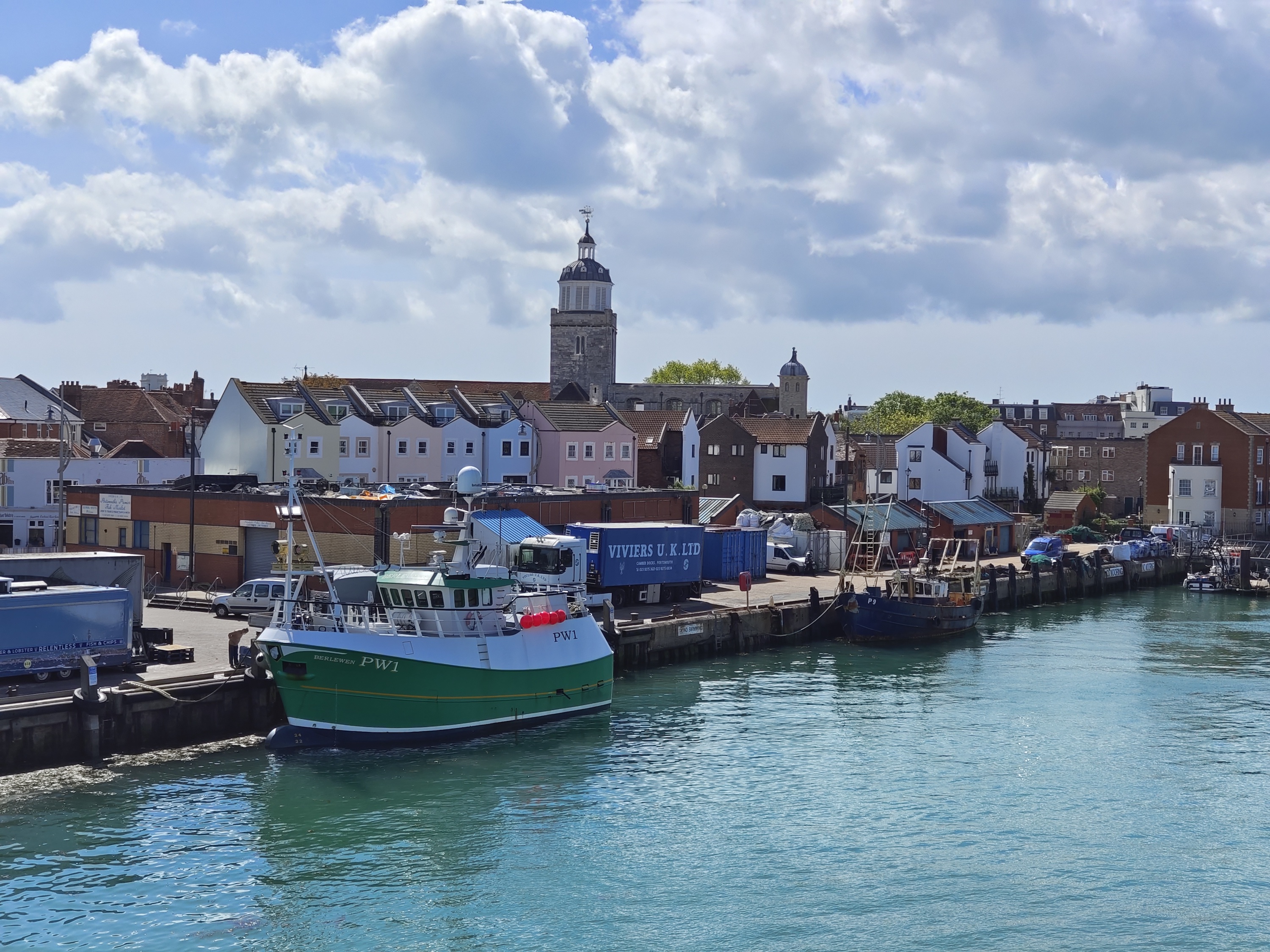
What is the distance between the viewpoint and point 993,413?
15462 cm

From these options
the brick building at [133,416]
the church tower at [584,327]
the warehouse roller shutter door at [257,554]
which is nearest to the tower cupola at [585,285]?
the church tower at [584,327]

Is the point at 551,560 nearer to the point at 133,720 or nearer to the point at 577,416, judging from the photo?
the point at 133,720

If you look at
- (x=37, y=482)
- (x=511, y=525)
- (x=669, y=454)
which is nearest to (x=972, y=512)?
(x=669, y=454)

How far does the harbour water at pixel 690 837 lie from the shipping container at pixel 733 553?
1002 inches

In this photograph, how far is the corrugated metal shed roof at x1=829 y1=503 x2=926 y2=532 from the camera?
282ft

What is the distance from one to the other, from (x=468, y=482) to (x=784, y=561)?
122 feet

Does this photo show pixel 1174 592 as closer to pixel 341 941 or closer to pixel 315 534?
pixel 315 534

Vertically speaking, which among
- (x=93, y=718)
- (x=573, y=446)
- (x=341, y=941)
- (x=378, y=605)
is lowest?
(x=341, y=941)

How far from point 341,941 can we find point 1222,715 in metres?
32.6

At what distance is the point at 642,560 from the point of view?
6219cm

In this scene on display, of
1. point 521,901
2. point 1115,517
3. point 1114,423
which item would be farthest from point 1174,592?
point 1114,423

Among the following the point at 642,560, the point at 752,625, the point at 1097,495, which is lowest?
the point at 752,625

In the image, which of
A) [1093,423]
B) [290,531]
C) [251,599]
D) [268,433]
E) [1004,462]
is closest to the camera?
[290,531]

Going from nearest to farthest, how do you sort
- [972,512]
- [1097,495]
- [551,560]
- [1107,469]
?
[551,560] → [972,512] → [1097,495] → [1107,469]
